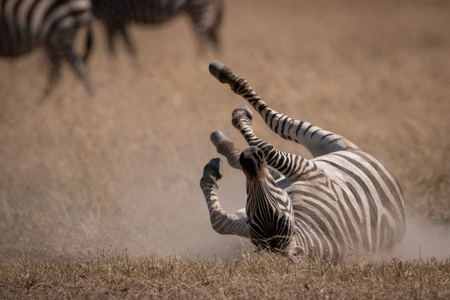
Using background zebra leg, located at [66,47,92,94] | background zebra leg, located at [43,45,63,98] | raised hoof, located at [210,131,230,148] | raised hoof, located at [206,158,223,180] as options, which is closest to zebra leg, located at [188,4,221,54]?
background zebra leg, located at [66,47,92,94]

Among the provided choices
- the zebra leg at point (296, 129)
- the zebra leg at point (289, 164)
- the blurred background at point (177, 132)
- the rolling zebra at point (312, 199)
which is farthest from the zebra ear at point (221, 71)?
the zebra leg at point (289, 164)

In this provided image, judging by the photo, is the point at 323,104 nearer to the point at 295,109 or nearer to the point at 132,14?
the point at 295,109

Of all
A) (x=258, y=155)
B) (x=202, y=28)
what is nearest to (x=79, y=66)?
(x=202, y=28)

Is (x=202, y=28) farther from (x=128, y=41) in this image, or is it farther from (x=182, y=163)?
(x=182, y=163)

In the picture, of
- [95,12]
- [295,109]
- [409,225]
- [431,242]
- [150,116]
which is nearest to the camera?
[431,242]

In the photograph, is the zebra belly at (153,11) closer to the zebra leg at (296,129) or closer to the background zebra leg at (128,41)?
the background zebra leg at (128,41)

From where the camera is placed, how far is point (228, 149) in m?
4.96

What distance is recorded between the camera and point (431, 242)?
4.85 metres

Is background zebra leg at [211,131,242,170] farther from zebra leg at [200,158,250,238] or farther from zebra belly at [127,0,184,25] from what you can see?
zebra belly at [127,0,184,25]

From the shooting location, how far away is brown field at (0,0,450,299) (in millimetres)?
3346

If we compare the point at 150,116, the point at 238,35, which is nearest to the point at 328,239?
the point at 150,116

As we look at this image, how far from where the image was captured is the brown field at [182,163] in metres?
3.35

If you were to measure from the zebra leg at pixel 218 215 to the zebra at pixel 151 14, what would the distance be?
7.48 metres

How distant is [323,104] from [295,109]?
0.59 meters
